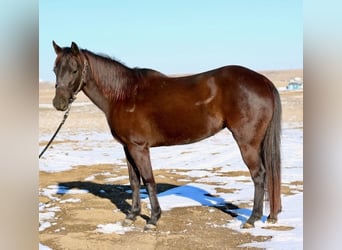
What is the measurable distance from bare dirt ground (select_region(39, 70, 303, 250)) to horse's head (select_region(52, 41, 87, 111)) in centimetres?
21

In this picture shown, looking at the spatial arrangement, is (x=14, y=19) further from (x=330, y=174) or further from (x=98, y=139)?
(x=98, y=139)

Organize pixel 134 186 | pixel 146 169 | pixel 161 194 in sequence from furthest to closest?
pixel 161 194, pixel 134 186, pixel 146 169

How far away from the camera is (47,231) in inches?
90.8

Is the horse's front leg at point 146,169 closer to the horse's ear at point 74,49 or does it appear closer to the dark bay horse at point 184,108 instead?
the dark bay horse at point 184,108

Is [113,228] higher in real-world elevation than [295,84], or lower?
lower

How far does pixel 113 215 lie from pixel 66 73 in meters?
0.97

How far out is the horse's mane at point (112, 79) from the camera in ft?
7.73

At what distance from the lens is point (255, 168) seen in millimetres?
2318

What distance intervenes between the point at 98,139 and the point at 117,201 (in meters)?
0.67

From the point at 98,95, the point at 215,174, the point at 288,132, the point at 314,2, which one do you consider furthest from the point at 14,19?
the point at 215,174

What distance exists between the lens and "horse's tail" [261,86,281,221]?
7.41 ft

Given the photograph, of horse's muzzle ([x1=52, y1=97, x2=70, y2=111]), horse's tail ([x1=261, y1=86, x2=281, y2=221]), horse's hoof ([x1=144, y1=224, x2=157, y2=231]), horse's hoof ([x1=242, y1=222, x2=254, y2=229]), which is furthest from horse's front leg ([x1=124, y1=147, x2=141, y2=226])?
horse's tail ([x1=261, y1=86, x2=281, y2=221])

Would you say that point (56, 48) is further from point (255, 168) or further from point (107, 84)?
point (255, 168)

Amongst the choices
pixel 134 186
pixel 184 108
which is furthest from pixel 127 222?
pixel 184 108
